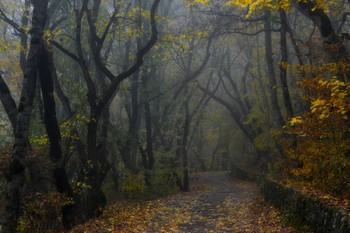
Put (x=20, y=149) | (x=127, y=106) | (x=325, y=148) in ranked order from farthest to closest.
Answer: (x=127, y=106)
(x=20, y=149)
(x=325, y=148)

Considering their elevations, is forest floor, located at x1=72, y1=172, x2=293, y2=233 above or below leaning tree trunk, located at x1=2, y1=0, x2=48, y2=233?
below

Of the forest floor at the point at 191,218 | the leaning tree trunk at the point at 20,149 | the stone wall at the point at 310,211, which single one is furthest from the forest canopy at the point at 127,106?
the forest floor at the point at 191,218

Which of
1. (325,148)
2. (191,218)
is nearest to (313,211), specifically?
(325,148)

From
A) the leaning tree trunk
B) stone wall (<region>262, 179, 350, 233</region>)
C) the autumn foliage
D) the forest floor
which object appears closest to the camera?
stone wall (<region>262, 179, 350, 233</region>)

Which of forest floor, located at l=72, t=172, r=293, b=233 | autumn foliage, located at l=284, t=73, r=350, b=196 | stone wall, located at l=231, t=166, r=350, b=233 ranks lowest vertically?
forest floor, located at l=72, t=172, r=293, b=233

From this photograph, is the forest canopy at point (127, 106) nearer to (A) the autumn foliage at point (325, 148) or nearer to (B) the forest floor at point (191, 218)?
(A) the autumn foliage at point (325, 148)

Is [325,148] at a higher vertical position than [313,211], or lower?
higher

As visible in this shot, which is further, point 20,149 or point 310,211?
point 20,149

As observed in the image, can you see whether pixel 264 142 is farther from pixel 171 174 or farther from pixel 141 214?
pixel 141 214

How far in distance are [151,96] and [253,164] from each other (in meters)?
12.6

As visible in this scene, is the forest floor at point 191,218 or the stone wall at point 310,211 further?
the forest floor at point 191,218

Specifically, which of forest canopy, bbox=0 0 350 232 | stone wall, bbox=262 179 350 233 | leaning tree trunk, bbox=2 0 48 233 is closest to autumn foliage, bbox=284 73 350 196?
forest canopy, bbox=0 0 350 232

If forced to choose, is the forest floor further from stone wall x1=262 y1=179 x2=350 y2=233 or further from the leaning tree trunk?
the leaning tree trunk

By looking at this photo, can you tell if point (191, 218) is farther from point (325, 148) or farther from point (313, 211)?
point (313, 211)
